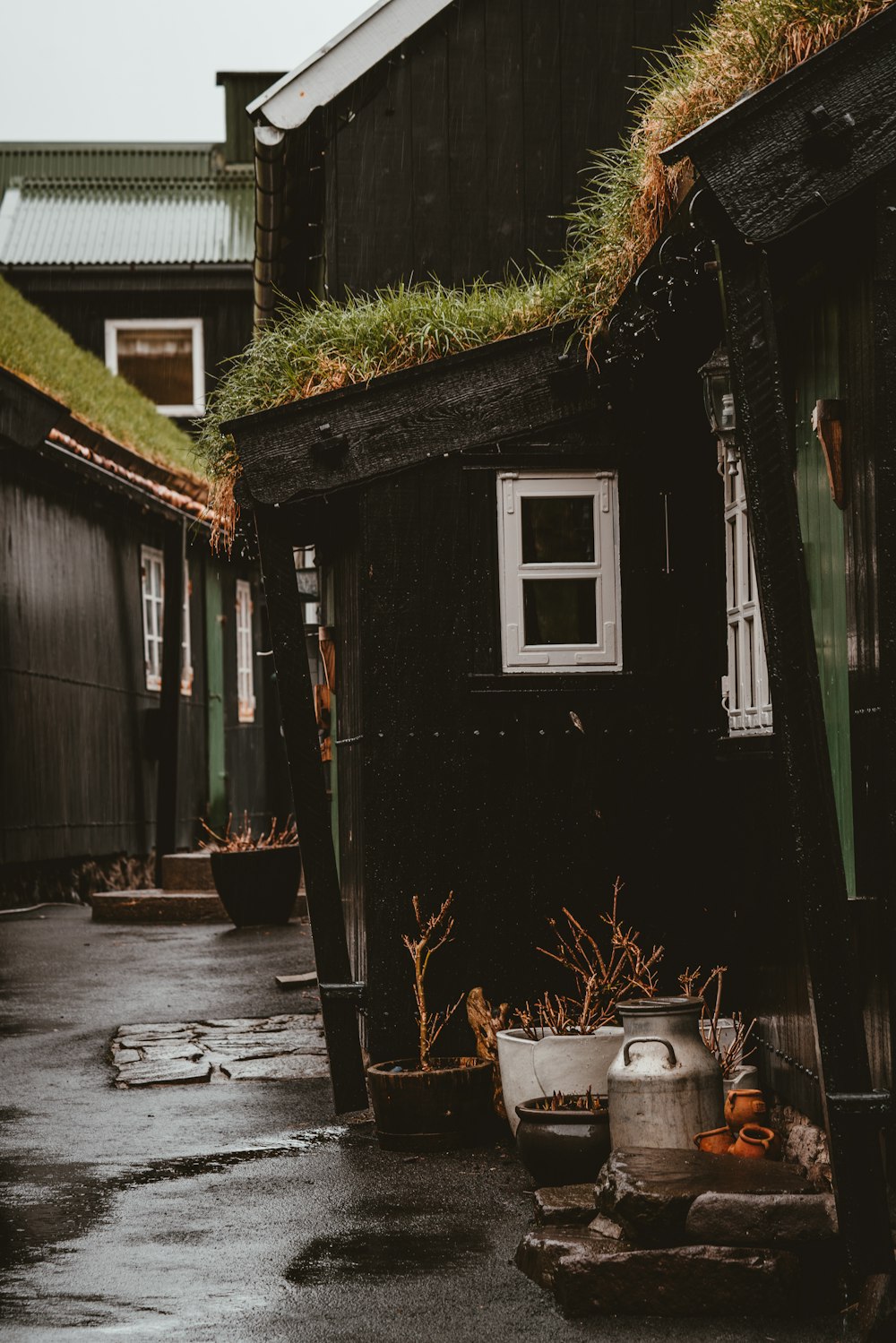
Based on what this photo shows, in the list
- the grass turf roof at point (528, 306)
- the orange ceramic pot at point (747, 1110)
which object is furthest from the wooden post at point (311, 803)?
the orange ceramic pot at point (747, 1110)

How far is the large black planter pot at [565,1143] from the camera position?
5945 mm

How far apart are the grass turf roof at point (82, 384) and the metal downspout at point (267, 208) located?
2.95 meters

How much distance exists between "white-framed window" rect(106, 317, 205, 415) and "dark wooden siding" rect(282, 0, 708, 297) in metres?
14.8

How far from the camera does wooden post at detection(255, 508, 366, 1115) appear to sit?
24.0ft

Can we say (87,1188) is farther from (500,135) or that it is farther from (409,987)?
(500,135)

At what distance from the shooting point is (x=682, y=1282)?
4727mm

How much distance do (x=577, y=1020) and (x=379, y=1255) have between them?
218cm

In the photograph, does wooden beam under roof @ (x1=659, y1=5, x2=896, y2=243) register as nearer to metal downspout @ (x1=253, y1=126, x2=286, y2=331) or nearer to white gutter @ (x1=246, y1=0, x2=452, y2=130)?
metal downspout @ (x1=253, y1=126, x2=286, y2=331)

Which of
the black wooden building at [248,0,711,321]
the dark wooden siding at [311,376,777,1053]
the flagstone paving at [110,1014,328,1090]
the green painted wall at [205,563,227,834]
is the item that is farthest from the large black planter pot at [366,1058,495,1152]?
the green painted wall at [205,563,227,834]

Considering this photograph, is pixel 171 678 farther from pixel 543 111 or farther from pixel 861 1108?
pixel 861 1108

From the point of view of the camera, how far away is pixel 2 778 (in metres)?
16.2

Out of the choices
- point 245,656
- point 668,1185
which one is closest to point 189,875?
point 245,656

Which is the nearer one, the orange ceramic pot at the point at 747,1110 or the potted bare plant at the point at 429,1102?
the orange ceramic pot at the point at 747,1110

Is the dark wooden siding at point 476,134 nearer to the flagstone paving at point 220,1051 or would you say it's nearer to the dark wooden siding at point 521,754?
the dark wooden siding at point 521,754
